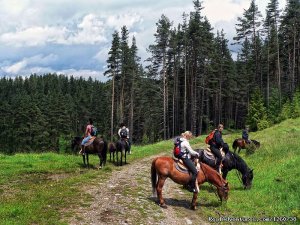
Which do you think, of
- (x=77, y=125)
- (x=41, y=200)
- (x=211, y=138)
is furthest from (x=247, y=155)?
(x=77, y=125)

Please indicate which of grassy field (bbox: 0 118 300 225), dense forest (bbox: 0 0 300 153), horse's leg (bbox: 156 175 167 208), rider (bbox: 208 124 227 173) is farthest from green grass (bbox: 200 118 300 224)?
dense forest (bbox: 0 0 300 153)

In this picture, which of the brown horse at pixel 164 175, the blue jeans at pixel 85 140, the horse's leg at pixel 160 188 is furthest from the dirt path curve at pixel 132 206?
the blue jeans at pixel 85 140

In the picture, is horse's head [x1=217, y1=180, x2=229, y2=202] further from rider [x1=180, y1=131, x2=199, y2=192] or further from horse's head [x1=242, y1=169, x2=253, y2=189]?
horse's head [x1=242, y1=169, x2=253, y2=189]

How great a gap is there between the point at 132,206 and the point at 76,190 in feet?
9.34

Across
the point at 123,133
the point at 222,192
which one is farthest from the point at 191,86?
the point at 222,192

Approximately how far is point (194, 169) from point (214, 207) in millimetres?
1904

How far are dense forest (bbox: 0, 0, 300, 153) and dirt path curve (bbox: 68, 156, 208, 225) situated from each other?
120ft

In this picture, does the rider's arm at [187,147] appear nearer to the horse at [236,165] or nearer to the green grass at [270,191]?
the green grass at [270,191]

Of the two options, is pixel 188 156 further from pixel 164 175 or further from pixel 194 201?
pixel 194 201

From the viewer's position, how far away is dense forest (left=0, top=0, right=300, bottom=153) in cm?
5656

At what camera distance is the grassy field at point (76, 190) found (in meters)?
11.0

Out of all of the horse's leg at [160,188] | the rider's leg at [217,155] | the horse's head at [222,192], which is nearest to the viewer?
the horse's leg at [160,188]

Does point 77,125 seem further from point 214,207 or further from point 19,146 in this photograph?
point 214,207

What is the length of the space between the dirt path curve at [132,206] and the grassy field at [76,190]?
562 millimetres
